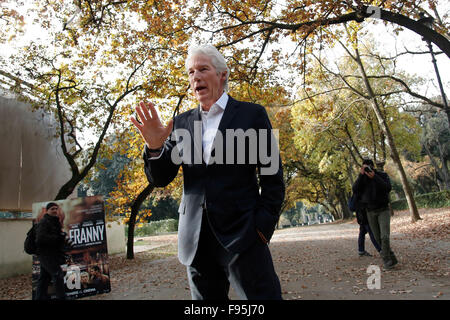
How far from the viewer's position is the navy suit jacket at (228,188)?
2.02 m

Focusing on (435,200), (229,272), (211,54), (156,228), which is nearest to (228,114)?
(211,54)

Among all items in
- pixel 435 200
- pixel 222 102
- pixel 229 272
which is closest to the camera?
pixel 229 272

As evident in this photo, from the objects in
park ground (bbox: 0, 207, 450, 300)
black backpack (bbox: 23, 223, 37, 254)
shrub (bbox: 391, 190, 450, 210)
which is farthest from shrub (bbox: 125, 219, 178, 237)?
black backpack (bbox: 23, 223, 37, 254)

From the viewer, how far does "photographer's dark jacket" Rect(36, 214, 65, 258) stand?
6.88 metres

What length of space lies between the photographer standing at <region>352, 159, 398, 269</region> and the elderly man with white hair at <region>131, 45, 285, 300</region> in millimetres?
6196

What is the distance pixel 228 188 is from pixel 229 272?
1.55ft

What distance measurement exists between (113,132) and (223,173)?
45.6 feet

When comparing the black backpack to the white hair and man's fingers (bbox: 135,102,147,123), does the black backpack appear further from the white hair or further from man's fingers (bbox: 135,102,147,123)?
the white hair

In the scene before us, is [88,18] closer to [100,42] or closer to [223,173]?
[100,42]

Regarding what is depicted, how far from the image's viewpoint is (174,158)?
7.47 feet

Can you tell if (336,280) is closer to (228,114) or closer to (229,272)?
(229,272)

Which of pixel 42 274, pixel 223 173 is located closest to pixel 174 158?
pixel 223 173

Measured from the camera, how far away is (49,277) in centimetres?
733
